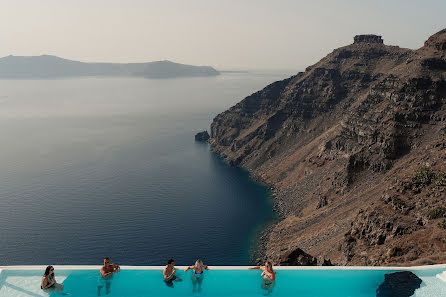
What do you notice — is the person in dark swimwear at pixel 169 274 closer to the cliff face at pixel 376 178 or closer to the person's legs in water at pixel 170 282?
the person's legs in water at pixel 170 282

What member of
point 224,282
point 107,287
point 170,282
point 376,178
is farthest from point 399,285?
point 376,178

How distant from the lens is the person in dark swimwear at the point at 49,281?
32.5 m

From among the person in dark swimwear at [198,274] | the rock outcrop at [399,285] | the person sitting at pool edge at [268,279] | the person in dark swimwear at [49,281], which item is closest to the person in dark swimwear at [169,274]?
the person in dark swimwear at [198,274]

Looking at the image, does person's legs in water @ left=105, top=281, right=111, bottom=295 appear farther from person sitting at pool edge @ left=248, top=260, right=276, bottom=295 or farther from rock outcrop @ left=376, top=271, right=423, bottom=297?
rock outcrop @ left=376, top=271, right=423, bottom=297

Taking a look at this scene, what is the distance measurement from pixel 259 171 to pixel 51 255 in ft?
375

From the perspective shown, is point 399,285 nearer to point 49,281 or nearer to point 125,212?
point 49,281

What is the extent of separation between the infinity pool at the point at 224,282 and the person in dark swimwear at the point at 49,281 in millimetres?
633

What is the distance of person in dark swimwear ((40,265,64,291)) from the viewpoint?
1280 inches

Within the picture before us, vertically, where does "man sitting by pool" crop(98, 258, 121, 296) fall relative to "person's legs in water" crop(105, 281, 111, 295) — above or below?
above

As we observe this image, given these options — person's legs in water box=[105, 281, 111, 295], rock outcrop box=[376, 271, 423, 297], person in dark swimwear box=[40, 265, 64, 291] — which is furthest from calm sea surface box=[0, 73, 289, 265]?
rock outcrop box=[376, 271, 423, 297]

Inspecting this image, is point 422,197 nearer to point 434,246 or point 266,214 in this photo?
point 434,246

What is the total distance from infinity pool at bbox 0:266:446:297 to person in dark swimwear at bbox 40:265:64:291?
0.63 metres

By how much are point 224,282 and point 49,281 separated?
55.0 ft

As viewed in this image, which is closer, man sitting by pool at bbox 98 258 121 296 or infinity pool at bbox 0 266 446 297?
infinity pool at bbox 0 266 446 297
